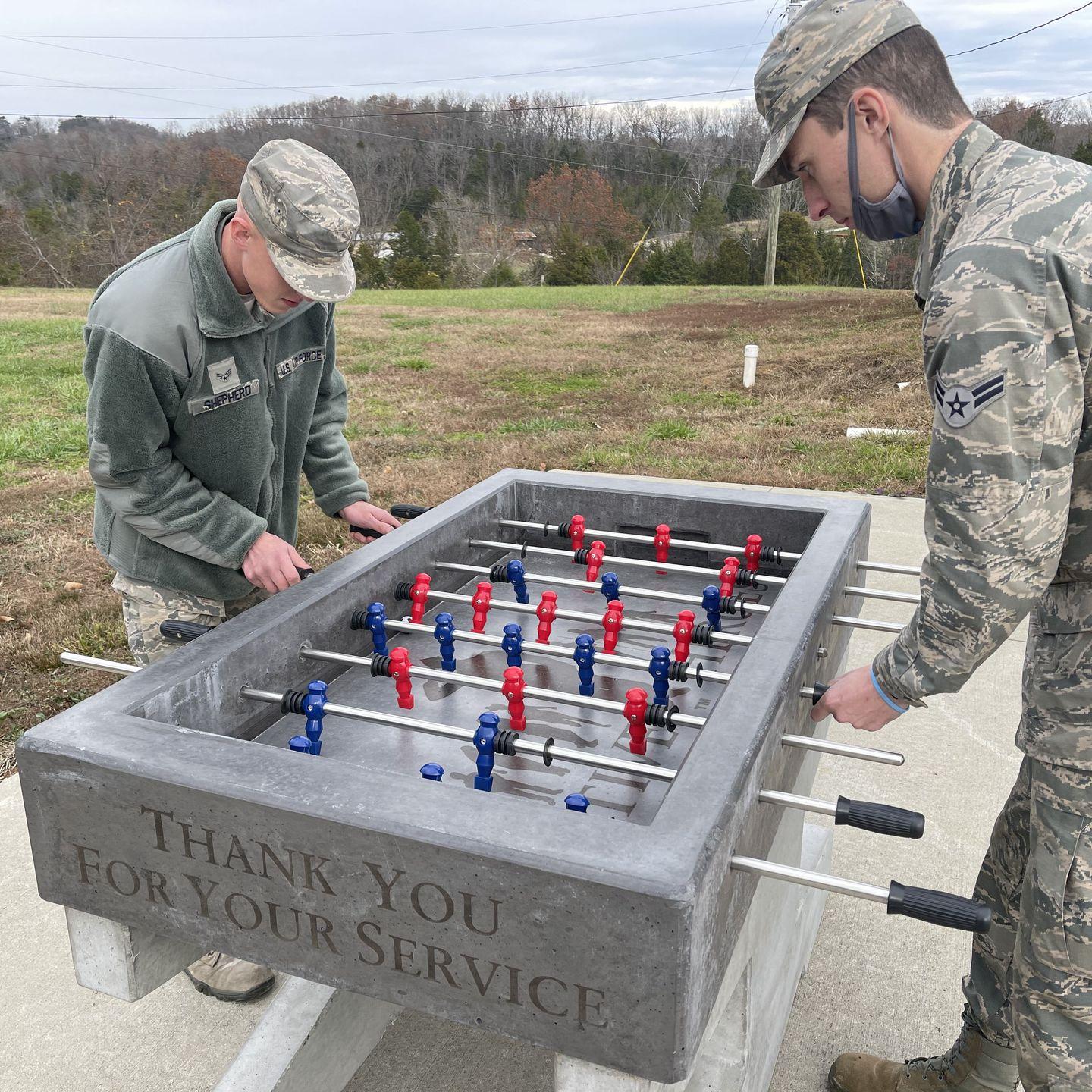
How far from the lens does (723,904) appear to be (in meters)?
1.34

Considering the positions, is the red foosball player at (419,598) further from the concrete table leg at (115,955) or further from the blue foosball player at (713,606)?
the concrete table leg at (115,955)

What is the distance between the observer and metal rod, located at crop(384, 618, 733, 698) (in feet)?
6.47

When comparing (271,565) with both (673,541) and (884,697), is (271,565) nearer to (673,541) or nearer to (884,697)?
(673,541)

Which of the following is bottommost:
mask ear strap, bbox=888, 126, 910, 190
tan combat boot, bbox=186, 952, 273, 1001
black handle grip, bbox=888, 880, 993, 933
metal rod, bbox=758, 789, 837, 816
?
tan combat boot, bbox=186, 952, 273, 1001

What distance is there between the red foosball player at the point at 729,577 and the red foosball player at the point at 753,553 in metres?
0.05

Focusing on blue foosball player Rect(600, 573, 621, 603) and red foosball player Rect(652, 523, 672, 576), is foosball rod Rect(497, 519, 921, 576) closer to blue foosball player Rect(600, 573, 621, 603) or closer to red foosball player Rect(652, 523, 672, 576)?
red foosball player Rect(652, 523, 672, 576)

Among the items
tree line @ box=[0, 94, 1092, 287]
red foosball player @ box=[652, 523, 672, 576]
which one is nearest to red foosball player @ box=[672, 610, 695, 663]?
red foosball player @ box=[652, 523, 672, 576]

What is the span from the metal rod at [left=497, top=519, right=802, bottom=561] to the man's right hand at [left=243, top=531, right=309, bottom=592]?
0.72 metres

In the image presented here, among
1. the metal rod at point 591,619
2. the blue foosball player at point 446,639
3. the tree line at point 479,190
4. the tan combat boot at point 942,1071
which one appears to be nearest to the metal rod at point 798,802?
the metal rod at point 591,619

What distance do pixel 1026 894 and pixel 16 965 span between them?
233cm

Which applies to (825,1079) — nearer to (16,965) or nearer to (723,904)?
(723,904)

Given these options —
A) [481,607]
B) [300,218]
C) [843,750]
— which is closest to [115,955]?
[481,607]

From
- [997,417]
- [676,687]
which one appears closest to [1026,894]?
[676,687]

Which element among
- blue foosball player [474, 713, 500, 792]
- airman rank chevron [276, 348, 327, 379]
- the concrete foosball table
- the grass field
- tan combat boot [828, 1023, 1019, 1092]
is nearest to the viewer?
the concrete foosball table
